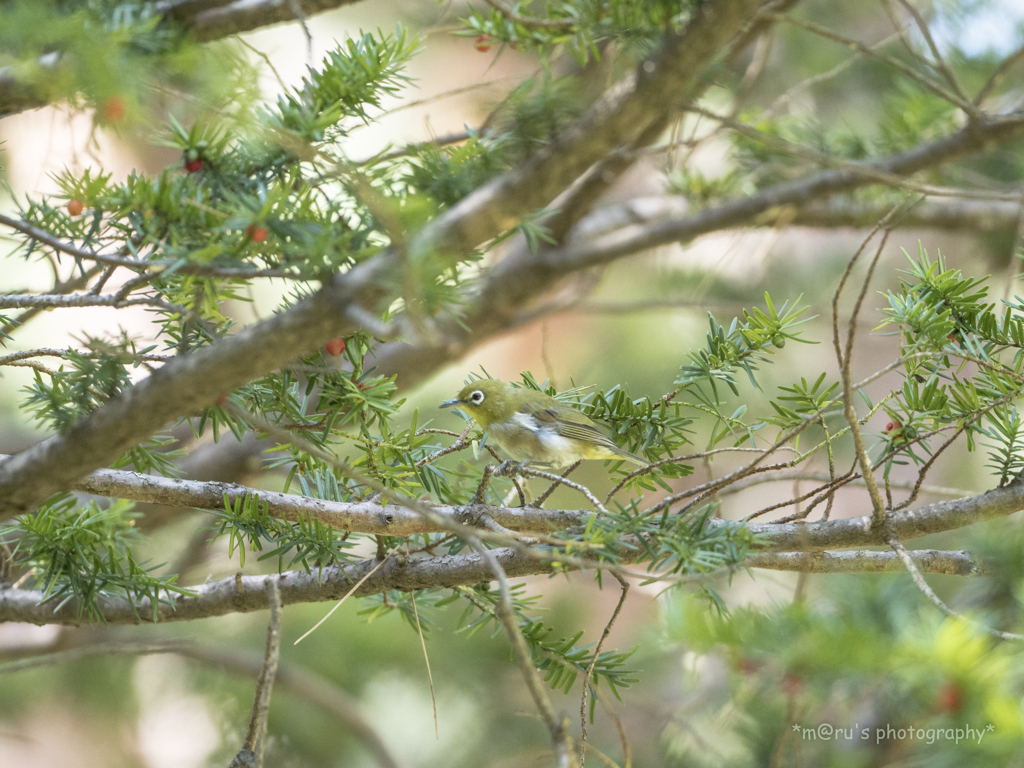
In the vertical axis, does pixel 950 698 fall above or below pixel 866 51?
below

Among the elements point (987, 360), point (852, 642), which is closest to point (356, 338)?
point (852, 642)

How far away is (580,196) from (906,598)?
181 centimetres

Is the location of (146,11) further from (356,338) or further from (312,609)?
(312,609)

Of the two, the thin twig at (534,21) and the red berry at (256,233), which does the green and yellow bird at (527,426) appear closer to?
the thin twig at (534,21)

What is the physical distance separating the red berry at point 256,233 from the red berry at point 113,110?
184 millimetres

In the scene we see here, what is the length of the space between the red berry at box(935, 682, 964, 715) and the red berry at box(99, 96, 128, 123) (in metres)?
0.91

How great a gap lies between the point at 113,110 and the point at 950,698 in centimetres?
95

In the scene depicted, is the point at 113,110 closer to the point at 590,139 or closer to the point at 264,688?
the point at 590,139

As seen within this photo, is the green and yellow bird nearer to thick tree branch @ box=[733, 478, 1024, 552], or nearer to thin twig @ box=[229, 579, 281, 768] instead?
thick tree branch @ box=[733, 478, 1024, 552]

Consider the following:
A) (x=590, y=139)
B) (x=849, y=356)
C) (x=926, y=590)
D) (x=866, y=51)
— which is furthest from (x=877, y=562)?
(x=866, y=51)

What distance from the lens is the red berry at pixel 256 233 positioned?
761mm

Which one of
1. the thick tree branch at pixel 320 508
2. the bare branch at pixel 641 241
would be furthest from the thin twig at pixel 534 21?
the bare branch at pixel 641 241

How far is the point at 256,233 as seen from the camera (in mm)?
767

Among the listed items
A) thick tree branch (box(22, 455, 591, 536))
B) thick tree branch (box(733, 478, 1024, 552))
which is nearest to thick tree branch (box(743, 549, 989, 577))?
thick tree branch (box(733, 478, 1024, 552))
